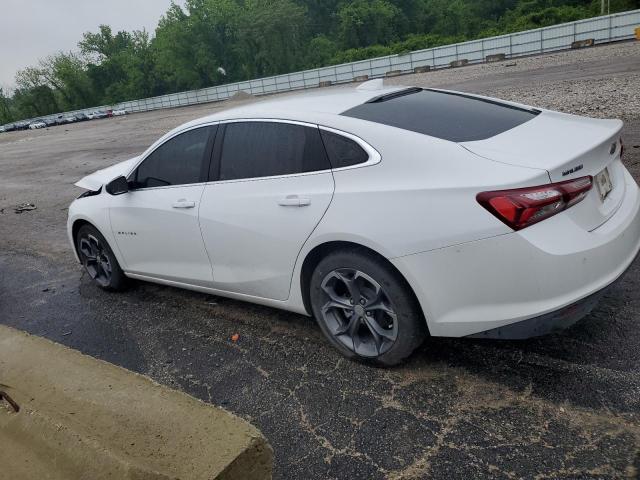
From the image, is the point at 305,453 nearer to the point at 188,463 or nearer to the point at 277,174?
the point at 188,463

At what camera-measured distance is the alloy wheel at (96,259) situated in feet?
16.8

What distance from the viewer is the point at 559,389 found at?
2.88m

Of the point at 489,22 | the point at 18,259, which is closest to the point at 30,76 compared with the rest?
the point at 489,22

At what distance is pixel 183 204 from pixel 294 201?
3.67 ft

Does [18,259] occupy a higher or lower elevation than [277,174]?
lower

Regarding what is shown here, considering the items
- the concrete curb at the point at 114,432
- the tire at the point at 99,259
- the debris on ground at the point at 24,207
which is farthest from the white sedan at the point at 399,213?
the debris on ground at the point at 24,207

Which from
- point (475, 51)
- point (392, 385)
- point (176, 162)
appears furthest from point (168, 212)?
point (475, 51)

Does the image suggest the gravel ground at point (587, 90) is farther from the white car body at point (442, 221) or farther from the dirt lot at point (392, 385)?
the dirt lot at point (392, 385)

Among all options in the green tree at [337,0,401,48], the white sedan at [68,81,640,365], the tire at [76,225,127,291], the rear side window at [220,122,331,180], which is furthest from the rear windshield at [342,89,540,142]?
the green tree at [337,0,401,48]

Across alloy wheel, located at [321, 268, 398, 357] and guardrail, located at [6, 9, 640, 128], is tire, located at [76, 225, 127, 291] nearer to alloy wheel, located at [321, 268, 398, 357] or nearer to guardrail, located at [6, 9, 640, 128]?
alloy wheel, located at [321, 268, 398, 357]

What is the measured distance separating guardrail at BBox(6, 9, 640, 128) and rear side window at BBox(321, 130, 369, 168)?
37061mm

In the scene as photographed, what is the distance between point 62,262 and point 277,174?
419 centimetres

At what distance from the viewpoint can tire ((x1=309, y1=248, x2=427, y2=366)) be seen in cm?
301

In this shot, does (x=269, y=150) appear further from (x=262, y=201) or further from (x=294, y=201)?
(x=294, y=201)
